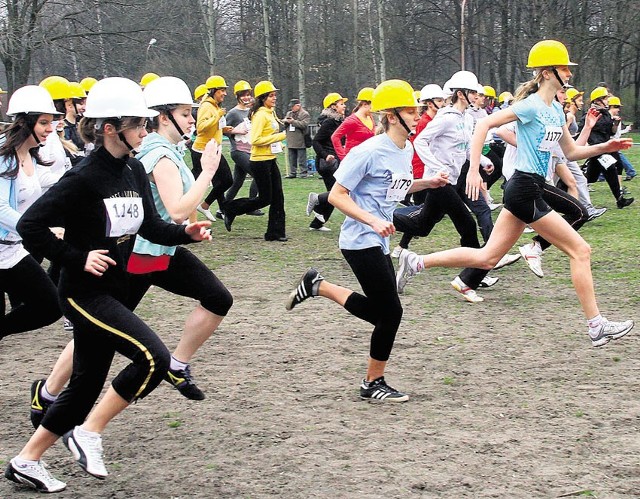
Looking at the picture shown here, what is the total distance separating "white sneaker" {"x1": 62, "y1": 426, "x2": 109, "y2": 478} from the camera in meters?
4.24

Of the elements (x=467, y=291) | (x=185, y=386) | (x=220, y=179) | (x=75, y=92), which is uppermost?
(x=75, y=92)

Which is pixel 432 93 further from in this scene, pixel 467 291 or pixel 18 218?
pixel 18 218

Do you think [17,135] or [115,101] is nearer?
[115,101]

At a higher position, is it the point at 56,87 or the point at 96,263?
the point at 56,87

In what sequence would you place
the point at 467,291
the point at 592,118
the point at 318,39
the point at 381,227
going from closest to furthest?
the point at 381,227
the point at 467,291
the point at 592,118
the point at 318,39

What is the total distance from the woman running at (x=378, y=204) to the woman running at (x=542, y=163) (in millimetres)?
1332

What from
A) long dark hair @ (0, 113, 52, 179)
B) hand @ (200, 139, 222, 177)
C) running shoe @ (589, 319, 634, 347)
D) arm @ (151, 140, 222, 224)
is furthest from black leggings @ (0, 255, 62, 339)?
running shoe @ (589, 319, 634, 347)

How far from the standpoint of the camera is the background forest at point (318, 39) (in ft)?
95.7

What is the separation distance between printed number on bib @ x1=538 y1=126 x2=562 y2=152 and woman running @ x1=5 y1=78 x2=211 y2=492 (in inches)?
139

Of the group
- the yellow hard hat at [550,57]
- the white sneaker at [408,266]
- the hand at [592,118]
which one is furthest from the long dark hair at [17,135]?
the hand at [592,118]

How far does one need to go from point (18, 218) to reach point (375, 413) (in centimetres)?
254

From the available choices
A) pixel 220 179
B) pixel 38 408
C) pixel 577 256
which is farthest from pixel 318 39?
pixel 38 408

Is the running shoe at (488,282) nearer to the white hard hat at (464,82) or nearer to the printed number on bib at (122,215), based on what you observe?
the white hard hat at (464,82)

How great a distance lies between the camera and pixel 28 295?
6047mm
